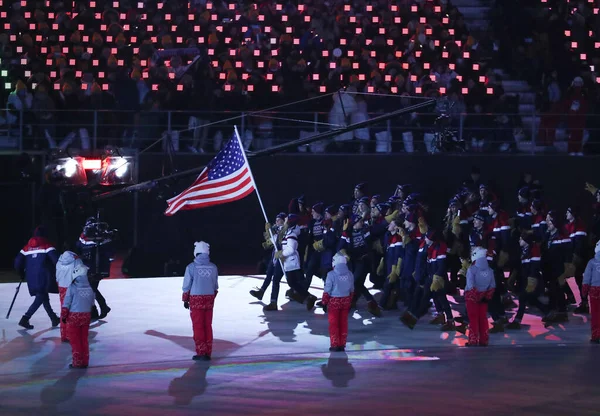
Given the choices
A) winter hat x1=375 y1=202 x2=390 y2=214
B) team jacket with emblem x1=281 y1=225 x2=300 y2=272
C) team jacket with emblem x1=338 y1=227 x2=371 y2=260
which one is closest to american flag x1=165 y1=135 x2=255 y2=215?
team jacket with emblem x1=281 y1=225 x2=300 y2=272

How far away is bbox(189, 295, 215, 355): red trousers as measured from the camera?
14641mm

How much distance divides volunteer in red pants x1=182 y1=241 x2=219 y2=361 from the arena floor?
0.27 metres

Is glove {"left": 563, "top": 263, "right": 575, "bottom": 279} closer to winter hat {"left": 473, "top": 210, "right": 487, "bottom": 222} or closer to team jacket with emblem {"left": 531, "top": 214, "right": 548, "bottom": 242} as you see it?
team jacket with emblem {"left": 531, "top": 214, "right": 548, "bottom": 242}

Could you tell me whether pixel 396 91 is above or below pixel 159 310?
above

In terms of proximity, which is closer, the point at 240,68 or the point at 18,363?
the point at 18,363

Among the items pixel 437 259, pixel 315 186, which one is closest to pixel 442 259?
pixel 437 259

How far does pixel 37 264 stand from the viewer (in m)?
16.6

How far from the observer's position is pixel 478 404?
490 inches

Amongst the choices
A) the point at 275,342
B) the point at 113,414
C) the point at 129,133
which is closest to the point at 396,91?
the point at 129,133

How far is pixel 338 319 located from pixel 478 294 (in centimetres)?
196

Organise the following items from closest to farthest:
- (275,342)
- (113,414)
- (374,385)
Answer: (113,414), (374,385), (275,342)

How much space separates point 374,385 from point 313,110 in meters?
12.1

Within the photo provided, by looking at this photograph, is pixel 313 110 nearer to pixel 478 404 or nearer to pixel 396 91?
pixel 396 91

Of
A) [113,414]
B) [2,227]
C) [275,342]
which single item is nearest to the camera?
[113,414]
